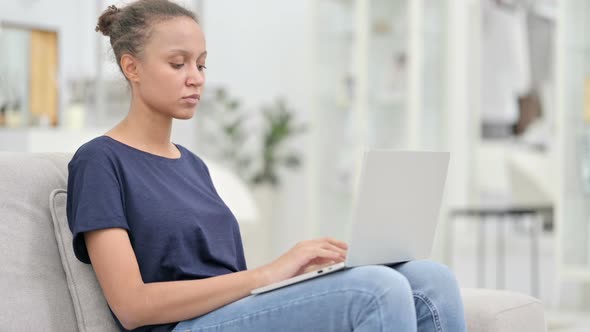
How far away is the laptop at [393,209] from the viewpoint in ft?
5.29

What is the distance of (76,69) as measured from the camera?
19.9 feet

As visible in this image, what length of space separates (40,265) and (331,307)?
1.97ft

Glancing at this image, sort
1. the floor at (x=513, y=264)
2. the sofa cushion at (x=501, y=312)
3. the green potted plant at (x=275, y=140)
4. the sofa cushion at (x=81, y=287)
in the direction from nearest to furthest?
the sofa cushion at (x=81, y=287)
the sofa cushion at (x=501, y=312)
the floor at (x=513, y=264)
the green potted plant at (x=275, y=140)

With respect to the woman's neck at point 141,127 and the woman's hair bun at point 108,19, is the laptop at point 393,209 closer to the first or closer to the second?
the woman's neck at point 141,127

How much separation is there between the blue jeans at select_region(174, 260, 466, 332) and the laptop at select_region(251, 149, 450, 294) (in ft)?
0.10

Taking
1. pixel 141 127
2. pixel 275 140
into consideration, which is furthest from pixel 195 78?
pixel 275 140

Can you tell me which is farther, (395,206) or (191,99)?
(191,99)

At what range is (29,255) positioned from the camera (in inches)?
69.8

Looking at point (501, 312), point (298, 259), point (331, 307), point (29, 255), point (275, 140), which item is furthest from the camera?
point (275, 140)

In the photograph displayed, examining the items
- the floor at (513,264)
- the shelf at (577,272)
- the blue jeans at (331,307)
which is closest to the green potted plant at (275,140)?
the floor at (513,264)

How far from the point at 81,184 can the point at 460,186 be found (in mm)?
4198

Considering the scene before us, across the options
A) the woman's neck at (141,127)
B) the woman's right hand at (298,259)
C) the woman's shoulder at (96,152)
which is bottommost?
the woman's right hand at (298,259)

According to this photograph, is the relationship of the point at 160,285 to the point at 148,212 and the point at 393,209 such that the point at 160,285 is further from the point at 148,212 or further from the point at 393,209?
the point at 393,209

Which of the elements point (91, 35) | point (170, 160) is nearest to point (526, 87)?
point (91, 35)
